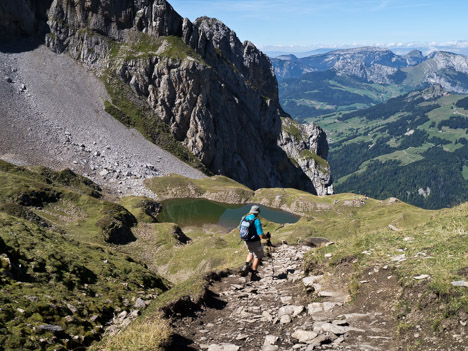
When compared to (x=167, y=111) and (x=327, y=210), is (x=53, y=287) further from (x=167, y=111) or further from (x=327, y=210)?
(x=167, y=111)

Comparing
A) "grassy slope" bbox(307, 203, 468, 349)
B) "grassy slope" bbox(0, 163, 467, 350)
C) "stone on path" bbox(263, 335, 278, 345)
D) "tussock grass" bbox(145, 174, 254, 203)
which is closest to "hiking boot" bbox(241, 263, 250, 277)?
"grassy slope" bbox(0, 163, 467, 350)

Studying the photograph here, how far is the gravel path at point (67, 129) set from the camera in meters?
107

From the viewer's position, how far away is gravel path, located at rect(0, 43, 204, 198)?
107m

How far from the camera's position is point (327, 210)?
342 feet

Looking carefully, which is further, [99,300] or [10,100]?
[10,100]

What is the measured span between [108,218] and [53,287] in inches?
1467

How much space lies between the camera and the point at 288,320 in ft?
50.4

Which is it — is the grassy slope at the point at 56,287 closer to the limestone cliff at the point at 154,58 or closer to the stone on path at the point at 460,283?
the stone on path at the point at 460,283

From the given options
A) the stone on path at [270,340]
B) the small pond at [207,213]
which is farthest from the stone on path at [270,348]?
the small pond at [207,213]

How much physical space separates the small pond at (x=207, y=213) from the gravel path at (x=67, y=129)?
38.0ft

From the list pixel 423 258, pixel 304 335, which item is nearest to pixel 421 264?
pixel 423 258

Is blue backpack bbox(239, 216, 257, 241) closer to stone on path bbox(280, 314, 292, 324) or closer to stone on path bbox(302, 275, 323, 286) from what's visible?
stone on path bbox(302, 275, 323, 286)

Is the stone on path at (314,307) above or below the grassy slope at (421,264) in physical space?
below

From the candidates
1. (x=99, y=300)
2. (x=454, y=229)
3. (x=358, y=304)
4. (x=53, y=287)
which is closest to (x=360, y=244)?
(x=454, y=229)
